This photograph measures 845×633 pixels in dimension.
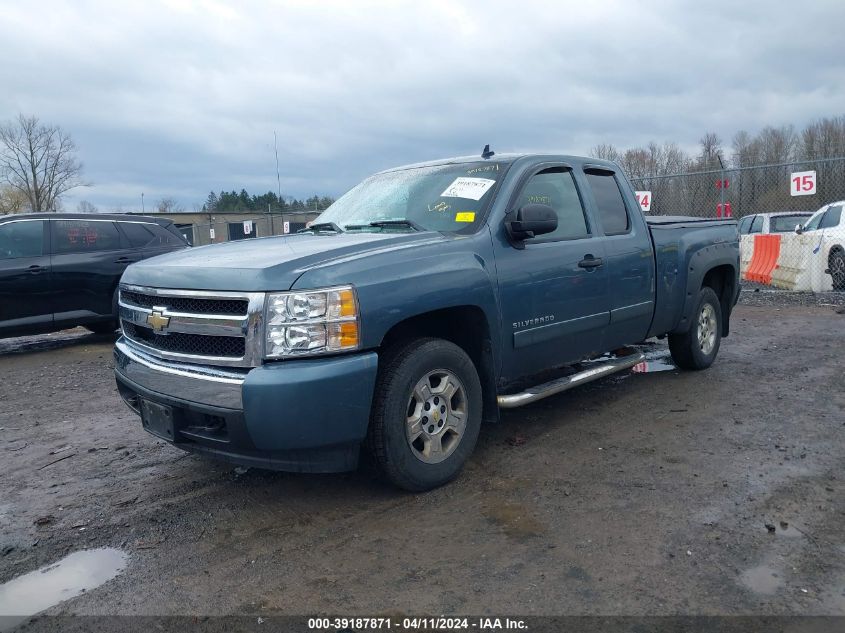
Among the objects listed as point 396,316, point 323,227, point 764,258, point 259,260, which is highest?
point 323,227

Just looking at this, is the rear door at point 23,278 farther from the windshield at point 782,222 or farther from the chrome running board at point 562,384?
the windshield at point 782,222

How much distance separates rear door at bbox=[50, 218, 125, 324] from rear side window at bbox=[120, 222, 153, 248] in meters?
0.22

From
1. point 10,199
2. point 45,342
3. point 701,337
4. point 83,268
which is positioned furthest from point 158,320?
point 10,199

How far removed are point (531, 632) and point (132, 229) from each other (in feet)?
28.0

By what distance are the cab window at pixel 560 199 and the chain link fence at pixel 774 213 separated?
7.28 m

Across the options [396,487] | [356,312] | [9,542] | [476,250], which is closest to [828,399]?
[476,250]

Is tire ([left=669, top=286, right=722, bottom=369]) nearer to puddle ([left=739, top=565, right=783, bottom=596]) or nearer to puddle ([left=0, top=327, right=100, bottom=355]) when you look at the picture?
puddle ([left=739, top=565, right=783, bottom=596])

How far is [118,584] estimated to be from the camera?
9.63ft

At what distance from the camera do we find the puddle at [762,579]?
2.72 metres

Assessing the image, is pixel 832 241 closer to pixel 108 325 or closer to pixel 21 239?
pixel 108 325

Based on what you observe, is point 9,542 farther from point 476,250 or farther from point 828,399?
point 828,399

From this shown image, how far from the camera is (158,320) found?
3.56m

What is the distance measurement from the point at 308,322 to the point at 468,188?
68.2 inches

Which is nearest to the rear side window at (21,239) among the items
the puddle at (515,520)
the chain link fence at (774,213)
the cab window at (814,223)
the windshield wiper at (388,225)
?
the windshield wiper at (388,225)
